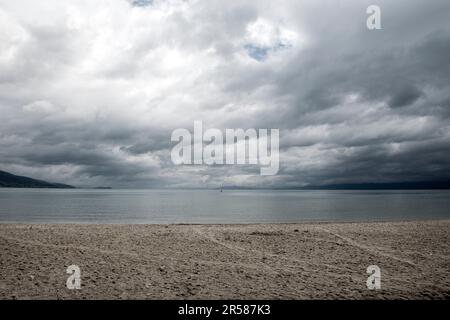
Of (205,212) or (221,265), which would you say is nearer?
(221,265)

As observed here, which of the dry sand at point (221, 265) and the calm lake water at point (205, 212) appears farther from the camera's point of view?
the calm lake water at point (205, 212)

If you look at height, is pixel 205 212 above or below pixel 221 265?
below

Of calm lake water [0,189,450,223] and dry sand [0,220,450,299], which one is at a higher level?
dry sand [0,220,450,299]

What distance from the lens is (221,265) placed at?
44.4 ft

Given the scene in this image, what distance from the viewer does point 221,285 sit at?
35.5ft

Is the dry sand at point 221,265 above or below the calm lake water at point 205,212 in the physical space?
above

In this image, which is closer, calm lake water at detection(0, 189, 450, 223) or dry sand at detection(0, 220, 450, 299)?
dry sand at detection(0, 220, 450, 299)

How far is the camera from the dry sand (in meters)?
10.1

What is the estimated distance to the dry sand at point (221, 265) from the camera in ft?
33.0
